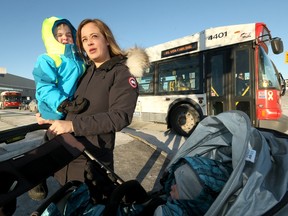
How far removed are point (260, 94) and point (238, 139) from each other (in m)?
5.40

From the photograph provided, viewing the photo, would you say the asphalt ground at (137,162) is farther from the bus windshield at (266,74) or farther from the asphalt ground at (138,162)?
the bus windshield at (266,74)

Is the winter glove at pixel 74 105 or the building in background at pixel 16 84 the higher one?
the building in background at pixel 16 84

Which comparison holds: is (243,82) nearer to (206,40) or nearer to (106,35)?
(206,40)

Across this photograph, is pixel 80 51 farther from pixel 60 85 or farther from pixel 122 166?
pixel 122 166

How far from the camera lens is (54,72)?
1775mm

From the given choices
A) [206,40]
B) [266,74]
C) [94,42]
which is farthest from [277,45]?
[94,42]

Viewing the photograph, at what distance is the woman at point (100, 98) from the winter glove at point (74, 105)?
0.04 metres

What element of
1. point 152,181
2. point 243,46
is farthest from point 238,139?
point 243,46

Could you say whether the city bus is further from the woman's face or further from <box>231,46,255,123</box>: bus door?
the woman's face

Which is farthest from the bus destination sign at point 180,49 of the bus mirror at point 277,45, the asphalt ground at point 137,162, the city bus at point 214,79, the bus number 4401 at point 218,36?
the asphalt ground at point 137,162

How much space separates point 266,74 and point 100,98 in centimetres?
603

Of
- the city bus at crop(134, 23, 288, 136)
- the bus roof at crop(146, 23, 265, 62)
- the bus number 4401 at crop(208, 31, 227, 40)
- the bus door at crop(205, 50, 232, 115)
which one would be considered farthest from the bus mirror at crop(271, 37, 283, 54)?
the bus number 4401 at crop(208, 31, 227, 40)

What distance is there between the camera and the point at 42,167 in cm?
135

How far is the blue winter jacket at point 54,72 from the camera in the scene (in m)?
1.73
